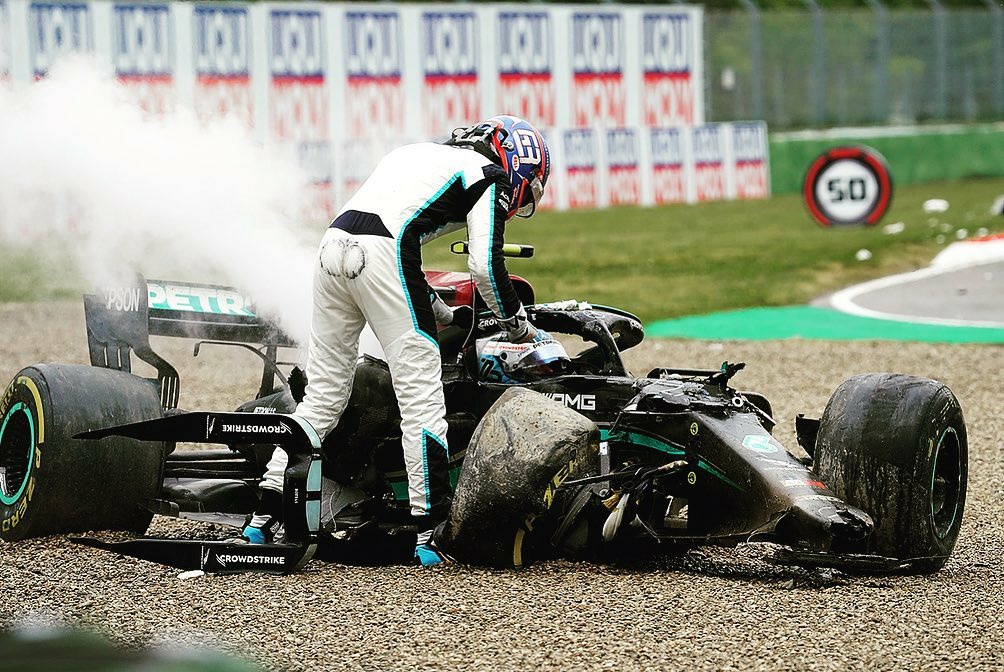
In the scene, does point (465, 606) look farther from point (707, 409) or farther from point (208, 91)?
point (208, 91)

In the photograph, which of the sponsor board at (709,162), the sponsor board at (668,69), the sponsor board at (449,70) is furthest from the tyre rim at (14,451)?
the sponsor board at (668,69)

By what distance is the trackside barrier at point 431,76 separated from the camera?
906 inches

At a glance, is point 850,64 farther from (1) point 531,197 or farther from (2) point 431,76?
(1) point 531,197

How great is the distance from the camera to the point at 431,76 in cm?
2648

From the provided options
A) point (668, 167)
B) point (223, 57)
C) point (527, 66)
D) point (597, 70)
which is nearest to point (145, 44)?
point (223, 57)

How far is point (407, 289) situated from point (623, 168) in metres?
21.1

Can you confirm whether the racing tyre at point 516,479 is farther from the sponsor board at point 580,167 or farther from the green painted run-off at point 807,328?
the sponsor board at point 580,167

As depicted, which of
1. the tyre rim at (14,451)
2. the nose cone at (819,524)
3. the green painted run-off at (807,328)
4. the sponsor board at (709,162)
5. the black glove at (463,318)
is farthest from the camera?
the sponsor board at (709,162)

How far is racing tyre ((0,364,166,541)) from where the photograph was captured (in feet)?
17.9

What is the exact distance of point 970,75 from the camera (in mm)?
31391

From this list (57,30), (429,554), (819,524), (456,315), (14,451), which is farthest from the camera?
(57,30)

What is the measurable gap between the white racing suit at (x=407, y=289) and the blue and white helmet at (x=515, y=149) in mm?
184

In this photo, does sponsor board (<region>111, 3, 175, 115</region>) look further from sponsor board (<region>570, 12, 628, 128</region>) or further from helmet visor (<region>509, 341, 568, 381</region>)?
helmet visor (<region>509, 341, 568, 381</region>)

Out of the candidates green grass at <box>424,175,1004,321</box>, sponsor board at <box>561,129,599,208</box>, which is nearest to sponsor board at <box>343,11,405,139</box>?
sponsor board at <box>561,129,599,208</box>
